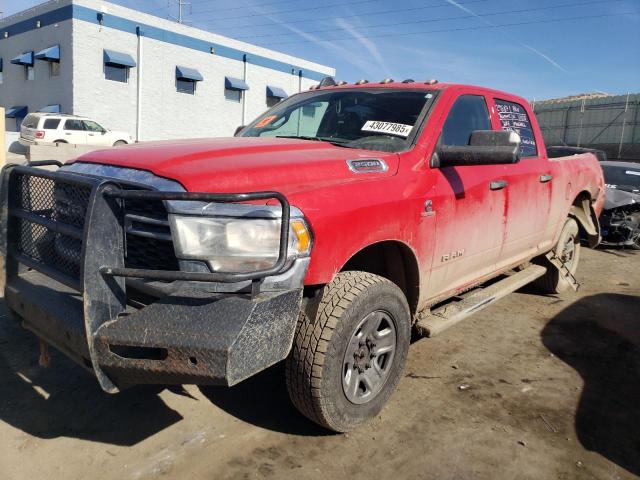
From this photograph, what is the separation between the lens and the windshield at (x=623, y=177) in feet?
30.2

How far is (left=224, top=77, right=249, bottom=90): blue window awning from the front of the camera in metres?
28.4

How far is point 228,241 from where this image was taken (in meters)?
2.28

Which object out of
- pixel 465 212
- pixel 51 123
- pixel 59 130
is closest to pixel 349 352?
pixel 465 212

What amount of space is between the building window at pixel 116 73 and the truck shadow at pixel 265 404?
22999 mm

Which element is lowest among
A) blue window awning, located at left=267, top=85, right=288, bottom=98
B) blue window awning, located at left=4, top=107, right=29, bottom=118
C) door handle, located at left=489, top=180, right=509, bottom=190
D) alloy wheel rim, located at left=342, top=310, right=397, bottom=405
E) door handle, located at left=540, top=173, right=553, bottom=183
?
alloy wheel rim, located at left=342, top=310, right=397, bottom=405

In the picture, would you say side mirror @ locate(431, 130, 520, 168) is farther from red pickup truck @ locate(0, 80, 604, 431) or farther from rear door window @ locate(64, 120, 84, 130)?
rear door window @ locate(64, 120, 84, 130)

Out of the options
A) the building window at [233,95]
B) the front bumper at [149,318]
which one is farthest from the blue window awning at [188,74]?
the front bumper at [149,318]

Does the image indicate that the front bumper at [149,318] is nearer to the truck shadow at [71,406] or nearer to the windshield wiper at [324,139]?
the truck shadow at [71,406]

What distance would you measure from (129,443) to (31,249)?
1169 millimetres

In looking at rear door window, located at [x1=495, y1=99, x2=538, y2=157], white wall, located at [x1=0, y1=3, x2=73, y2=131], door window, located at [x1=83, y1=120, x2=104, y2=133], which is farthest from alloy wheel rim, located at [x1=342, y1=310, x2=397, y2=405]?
white wall, located at [x1=0, y1=3, x2=73, y2=131]

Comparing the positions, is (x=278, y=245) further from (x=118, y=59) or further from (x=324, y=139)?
(x=118, y=59)

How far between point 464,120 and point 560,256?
8.70ft

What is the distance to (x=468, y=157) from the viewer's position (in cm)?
323

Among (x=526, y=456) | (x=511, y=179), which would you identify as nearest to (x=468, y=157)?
(x=511, y=179)
